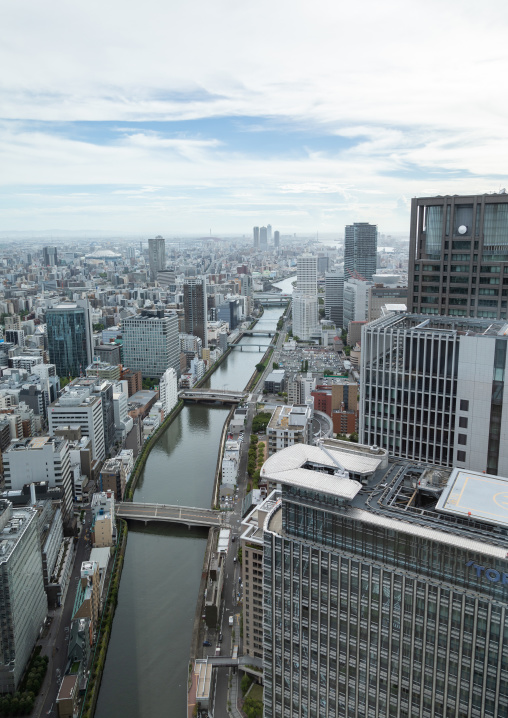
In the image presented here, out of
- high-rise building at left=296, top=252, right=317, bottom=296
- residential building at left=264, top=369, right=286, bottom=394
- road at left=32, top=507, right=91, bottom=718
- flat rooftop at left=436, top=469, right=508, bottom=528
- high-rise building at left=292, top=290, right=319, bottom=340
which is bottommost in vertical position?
road at left=32, top=507, right=91, bottom=718

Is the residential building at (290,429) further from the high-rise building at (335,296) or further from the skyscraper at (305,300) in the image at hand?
the high-rise building at (335,296)

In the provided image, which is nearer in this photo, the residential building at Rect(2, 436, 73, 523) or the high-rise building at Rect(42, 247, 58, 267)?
the residential building at Rect(2, 436, 73, 523)

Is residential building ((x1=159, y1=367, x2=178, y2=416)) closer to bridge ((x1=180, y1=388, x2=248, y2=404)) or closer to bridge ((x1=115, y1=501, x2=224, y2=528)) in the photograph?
bridge ((x1=180, y1=388, x2=248, y2=404))

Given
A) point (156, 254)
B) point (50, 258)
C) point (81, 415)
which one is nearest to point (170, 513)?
point (81, 415)

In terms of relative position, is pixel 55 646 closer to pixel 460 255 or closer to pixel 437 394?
pixel 437 394

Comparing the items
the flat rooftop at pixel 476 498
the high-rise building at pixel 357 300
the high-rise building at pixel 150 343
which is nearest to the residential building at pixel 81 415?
the high-rise building at pixel 150 343

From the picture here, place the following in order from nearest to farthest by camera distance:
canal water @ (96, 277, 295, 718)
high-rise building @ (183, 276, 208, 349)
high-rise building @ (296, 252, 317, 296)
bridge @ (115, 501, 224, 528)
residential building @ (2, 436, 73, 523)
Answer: canal water @ (96, 277, 295, 718) < residential building @ (2, 436, 73, 523) < bridge @ (115, 501, 224, 528) < high-rise building @ (183, 276, 208, 349) < high-rise building @ (296, 252, 317, 296)

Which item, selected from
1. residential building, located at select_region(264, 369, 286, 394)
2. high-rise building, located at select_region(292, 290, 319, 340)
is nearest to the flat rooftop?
residential building, located at select_region(264, 369, 286, 394)
